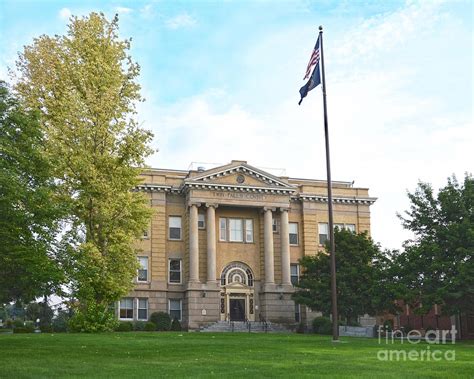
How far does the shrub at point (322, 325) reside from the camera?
46.7 m

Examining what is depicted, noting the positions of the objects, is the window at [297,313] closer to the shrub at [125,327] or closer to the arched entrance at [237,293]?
the arched entrance at [237,293]

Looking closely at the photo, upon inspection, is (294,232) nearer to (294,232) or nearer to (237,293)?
(294,232)

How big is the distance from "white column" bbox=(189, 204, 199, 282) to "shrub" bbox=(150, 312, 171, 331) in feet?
11.9

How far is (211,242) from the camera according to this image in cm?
5231

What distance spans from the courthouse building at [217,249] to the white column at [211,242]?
82 millimetres

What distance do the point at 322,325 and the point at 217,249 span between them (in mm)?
11329

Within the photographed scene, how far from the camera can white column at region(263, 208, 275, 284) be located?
175 feet

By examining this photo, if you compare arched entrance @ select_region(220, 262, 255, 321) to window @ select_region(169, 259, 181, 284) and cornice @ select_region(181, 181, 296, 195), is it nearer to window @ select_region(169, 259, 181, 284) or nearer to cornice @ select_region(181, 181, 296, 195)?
window @ select_region(169, 259, 181, 284)

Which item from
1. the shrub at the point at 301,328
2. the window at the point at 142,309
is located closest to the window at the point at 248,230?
the shrub at the point at 301,328

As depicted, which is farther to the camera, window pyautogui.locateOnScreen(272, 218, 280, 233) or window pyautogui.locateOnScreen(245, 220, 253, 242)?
window pyautogui.locateOnScreen(272, 218, 280, 233)

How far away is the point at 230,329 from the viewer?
49438mm

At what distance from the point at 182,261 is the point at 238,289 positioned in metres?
5.31

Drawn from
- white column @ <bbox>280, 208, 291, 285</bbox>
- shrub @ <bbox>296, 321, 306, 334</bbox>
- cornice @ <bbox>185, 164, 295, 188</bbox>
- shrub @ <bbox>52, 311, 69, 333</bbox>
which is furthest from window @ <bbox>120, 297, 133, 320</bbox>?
shrub @ <bbox>296, 321, 306, 334</bbox>

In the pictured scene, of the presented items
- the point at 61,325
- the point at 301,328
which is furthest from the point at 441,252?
the point at 61,325
